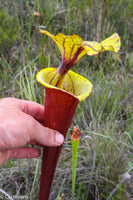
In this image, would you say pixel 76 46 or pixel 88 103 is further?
pixel 88 103

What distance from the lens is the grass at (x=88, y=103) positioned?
4.68 feet

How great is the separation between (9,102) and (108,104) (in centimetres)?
118

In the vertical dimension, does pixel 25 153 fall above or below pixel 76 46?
below

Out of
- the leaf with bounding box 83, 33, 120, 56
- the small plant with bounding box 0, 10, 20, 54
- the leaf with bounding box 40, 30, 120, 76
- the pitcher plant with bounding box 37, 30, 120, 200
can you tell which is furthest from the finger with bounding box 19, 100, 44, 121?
the small plant with bounding box 0, 10, 20, 54

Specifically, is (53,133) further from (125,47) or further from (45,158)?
(125,47)

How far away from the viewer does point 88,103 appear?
2016mm

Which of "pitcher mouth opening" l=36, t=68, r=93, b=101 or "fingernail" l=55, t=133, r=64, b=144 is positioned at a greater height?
"pitcher mouth opening" l=36, t=68, r=93, b=101

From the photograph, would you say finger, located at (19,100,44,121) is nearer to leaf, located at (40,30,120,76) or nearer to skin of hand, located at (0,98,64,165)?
skin of hand, located at (0,98,64,165)

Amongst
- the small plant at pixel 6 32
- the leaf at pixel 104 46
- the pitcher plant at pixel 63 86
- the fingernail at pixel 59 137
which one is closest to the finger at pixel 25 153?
the pitcher plant at pixel 63 86

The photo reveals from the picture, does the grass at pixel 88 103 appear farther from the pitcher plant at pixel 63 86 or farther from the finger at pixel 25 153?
the pitcher plant at pixel 63 86

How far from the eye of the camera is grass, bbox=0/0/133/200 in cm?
143

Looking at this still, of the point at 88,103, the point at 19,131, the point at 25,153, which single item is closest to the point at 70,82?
the point at 19,131

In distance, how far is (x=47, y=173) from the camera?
3.37 ft

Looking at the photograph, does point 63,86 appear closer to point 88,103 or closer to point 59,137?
point 59,137
